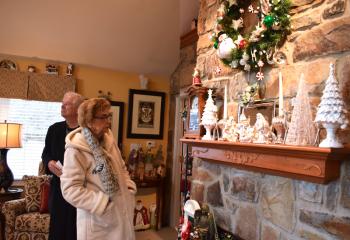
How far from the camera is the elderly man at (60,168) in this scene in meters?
2.11

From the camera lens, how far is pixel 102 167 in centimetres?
174

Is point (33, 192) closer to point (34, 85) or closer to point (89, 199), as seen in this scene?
point (34, 85)

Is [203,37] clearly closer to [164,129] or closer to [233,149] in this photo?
[233,149]

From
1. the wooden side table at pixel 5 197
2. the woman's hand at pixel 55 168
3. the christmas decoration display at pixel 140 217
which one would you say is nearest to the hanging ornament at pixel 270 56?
the woman's hand at pixel 55 168

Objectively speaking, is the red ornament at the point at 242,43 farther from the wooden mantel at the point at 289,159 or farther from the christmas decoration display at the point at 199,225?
the christmas decoration display at the point at 199,225

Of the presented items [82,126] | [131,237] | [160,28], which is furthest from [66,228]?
[160,28]

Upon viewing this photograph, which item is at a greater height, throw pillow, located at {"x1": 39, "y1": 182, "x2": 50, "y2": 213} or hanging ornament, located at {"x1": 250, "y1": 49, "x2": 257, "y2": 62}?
hanging ornament, located at {"x1": 250, "y1": 49, "x2": 257, "y2": 62}

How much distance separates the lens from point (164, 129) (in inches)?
192

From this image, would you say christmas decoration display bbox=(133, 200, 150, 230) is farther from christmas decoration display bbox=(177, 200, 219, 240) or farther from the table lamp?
christmas decoration display bbox=(177, 200, 219, 240)

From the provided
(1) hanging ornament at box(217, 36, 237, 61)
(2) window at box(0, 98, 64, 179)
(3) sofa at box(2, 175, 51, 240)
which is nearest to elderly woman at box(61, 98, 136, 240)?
(1) hanging ornament at box(217, 36, 237, 61)

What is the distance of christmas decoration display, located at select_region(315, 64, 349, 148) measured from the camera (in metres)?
1.25

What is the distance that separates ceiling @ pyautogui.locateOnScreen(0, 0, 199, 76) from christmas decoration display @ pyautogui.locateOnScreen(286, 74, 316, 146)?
262cm

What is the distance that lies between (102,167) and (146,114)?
3020 mm

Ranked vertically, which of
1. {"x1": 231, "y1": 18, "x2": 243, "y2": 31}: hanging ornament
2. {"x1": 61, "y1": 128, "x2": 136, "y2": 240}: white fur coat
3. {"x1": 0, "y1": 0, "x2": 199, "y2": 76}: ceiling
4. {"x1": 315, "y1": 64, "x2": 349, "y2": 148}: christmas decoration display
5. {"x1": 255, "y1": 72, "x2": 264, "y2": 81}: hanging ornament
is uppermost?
{"x1": 0, "y1": 0, "x2": 199, "y2": 76}: ceiling
